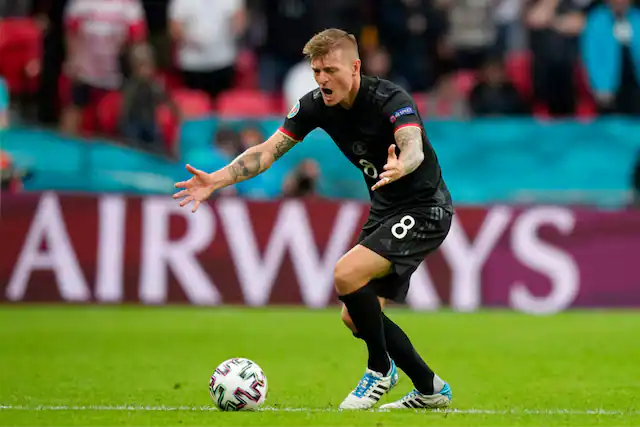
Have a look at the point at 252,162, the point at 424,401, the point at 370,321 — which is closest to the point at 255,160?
the point at 252,162

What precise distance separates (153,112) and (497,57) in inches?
205

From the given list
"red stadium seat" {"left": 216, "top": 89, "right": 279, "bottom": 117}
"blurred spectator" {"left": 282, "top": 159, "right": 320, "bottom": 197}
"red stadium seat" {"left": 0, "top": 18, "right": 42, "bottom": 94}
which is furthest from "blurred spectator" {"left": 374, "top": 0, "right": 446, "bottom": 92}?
"red stadium seat" {"left": 0, "top": 18, "right": 42, "bottom": 94}

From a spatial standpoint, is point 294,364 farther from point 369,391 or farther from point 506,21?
point 506,21

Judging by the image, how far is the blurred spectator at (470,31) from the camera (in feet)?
62.8

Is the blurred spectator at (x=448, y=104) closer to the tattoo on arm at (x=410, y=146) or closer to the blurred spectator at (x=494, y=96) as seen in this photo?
the blurred spectator at (x=494, y=96)

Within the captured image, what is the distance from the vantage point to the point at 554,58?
60.3 ft

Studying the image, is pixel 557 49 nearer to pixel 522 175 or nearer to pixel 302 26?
pixel 522 175

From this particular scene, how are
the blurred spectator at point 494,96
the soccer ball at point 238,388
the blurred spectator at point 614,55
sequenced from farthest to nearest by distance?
the blurred spectator at point 614,55 → the blurred spectator at point 494,96 → the soccer ball at point 238,388

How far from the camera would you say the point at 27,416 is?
24.9 ft

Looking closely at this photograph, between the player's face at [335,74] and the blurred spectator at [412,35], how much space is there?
436 inches

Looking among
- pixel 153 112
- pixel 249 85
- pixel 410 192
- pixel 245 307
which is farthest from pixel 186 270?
pixel 410 192

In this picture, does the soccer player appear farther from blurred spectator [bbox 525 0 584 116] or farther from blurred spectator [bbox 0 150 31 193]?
blurred spectator [bbox 525 0 584 116]

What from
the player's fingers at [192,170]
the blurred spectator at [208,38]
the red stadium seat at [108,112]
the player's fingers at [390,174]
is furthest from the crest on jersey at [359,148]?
the blurred spectator at [208,38]

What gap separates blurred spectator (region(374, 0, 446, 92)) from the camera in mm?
18969
